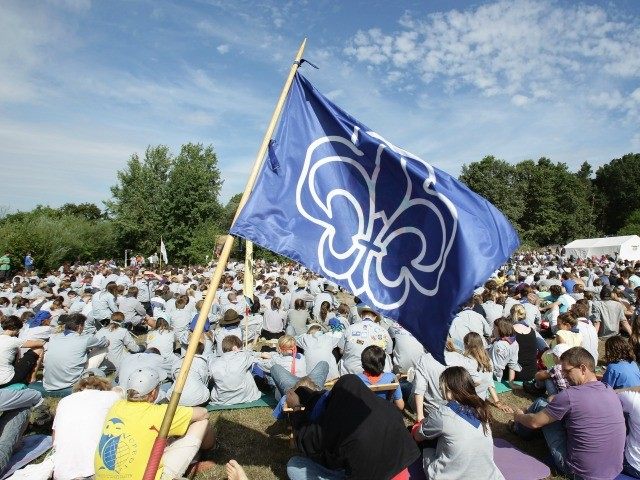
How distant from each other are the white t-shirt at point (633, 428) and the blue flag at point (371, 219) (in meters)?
2.54

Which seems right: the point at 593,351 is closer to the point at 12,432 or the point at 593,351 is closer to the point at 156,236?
the point at 12,432

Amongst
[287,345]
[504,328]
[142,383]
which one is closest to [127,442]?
[142,383]

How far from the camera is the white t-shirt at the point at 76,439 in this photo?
4.20 m

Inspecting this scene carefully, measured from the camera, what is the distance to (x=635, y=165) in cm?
7969

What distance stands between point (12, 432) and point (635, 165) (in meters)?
98.0

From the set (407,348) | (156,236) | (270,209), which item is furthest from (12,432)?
(156,236)

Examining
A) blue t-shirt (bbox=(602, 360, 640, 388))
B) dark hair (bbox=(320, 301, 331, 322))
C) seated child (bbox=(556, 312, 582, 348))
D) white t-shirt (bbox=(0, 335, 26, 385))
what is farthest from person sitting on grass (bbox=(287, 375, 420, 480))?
dark hair (bbox=(320, 301, 331, 322))

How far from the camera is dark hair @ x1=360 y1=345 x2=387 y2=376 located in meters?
5.18

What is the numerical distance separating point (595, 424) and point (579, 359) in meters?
0.66

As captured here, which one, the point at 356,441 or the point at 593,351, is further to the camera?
the point at 593,351

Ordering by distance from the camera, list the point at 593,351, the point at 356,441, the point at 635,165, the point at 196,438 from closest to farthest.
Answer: the point at 356,441, the point at 196,438, the point at 593,351, the point at 635,165

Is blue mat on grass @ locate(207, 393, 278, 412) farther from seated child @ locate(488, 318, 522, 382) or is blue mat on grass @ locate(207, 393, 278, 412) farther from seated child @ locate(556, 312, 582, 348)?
seated child @ locate(556, 312, 582, 348)

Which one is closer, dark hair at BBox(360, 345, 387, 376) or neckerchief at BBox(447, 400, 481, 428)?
neckerchief at BBox(447, 400, 481, 428)

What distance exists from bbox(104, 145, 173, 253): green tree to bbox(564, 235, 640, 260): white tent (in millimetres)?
39788
